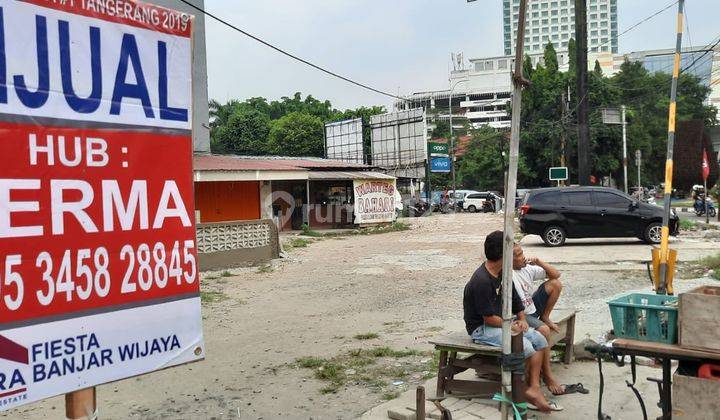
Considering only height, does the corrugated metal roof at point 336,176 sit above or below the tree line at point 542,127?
below

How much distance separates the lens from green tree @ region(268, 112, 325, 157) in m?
57.9

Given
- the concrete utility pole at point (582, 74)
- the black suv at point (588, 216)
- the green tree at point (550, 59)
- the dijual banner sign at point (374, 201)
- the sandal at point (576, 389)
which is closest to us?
the sandal at point (576, 389)

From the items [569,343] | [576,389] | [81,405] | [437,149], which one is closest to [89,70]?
[81,405]

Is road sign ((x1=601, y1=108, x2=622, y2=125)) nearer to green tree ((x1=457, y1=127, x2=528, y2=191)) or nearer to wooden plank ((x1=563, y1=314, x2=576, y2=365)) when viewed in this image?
wooden plank ((x1=563, y1=314, x2=576, y2=365))

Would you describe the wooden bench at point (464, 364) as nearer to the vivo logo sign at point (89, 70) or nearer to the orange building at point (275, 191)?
the vivo logo sign at point (89, 70)

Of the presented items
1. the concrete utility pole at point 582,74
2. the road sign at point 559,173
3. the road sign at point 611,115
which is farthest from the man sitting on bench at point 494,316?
the road sign at point 559,173

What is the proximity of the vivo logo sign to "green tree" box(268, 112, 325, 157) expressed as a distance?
5490cm

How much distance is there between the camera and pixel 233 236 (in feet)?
50.6

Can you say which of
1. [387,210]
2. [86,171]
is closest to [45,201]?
[86,171]

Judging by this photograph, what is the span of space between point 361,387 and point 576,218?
12.8m

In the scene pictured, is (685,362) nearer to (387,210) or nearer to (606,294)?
(606,294)

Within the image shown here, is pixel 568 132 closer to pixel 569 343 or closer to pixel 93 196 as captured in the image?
pixel 569 343

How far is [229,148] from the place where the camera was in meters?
57.9

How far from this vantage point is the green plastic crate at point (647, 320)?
367 centimetres
